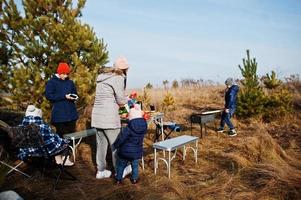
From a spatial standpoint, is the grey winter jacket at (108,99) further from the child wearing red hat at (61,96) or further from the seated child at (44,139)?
the child wearing red hat at (61,96)

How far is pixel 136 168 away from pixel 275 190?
183 cm

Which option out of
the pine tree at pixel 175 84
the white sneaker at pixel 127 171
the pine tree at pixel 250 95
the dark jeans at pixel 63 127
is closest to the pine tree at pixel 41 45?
the dark jeans at pixel 63 127

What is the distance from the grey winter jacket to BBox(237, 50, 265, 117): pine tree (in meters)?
5.96

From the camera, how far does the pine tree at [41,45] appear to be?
22.1ft

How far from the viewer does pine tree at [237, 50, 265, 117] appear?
9492 mm

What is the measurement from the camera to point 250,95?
9477 millimetres

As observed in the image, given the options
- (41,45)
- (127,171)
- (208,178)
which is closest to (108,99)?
(127,171)

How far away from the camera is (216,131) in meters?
8.59

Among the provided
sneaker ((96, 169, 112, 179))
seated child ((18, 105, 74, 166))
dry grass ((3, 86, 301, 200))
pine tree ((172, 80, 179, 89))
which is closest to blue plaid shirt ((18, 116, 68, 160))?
seated child ((18, 105, 74, 166))

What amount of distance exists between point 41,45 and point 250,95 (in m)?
5.94

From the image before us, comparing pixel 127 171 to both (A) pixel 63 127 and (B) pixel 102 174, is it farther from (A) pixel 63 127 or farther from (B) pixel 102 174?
(A) pixel 63 127

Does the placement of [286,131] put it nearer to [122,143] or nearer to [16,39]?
[122,143]

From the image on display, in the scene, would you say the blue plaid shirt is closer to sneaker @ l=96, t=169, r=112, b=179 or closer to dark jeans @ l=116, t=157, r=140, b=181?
sneaker @ l=96, t=169, r=112, b=179

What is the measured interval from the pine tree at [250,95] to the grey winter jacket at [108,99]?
19.5 feet
